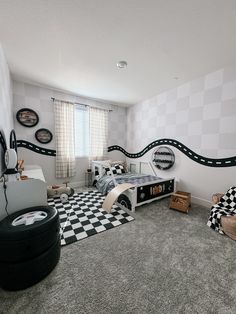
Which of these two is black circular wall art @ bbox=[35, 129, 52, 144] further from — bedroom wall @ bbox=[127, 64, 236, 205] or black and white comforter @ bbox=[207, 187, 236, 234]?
black and white comforter @ bbox=[207, 187, 236, 234]

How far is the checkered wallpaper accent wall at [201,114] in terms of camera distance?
95.1 inches

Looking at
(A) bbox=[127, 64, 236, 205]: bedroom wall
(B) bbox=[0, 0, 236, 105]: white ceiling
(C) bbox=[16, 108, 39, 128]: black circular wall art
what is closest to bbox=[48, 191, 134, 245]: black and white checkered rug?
(A) bbox=[127, 64, 236, 205]: bedroom wall

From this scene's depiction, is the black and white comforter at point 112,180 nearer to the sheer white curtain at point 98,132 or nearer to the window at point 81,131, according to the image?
the sheer white curtain at point 98,132

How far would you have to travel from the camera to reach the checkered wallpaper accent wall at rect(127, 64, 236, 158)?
7.93 ft

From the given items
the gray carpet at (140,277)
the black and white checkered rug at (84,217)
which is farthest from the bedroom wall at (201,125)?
the black and white checkered rug at (84,217)

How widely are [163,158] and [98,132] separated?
78.0 inches

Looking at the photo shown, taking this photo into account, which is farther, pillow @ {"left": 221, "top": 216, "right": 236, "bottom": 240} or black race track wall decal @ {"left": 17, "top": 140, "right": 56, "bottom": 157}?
black race track wall decal @ {"left": 17, "top": 140, "right": 56, "bottom": 157}

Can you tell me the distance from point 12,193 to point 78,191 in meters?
2.23

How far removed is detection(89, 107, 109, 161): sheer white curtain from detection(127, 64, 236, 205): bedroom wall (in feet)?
4.66

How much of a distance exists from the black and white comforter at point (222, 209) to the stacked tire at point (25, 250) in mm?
2153

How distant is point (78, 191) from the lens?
142 inches

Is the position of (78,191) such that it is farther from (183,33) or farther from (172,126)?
(183,33)

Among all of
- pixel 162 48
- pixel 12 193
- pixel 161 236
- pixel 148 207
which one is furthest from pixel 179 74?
pixel 12 193

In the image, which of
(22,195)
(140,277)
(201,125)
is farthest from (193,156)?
(22,195)
